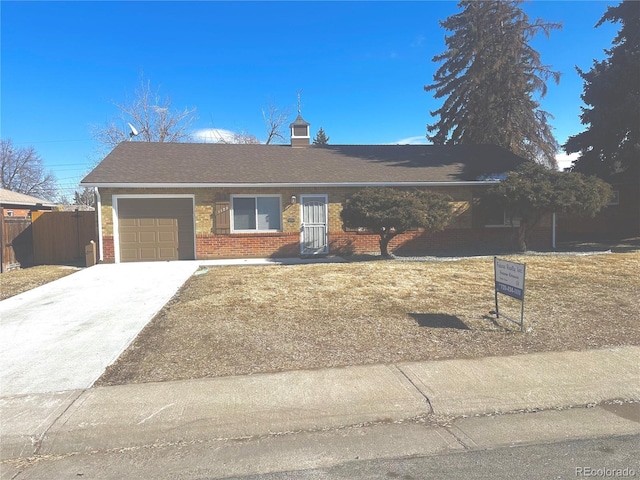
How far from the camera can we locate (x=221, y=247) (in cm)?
1359

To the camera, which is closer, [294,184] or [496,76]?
[294,184]

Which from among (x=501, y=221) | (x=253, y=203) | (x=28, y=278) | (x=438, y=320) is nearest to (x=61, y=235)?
(x=28, y=278)

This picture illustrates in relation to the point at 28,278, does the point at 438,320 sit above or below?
below

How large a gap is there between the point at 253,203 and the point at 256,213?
339mm

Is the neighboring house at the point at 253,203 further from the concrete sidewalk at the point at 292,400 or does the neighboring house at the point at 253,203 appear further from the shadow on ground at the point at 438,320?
the concrete sidewalk at the point at 292,400

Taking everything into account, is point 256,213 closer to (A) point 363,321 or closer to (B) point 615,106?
(A) point 363,321

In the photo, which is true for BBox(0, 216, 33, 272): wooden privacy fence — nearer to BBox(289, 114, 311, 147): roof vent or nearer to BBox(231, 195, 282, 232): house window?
BBox(231, 195, 282, 232): house window

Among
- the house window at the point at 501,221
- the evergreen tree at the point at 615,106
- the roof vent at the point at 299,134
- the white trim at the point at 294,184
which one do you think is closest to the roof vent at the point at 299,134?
the roof vent at the point at 299,134

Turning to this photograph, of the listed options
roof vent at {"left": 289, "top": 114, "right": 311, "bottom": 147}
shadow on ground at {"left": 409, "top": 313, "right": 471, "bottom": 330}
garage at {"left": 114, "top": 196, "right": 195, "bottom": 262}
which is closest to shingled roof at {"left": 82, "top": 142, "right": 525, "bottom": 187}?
roof vent at {"left": 289, "top": 114, "right": 311, "bottom": 147}

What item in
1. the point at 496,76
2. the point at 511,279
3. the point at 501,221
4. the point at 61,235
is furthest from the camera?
the point at 496,76

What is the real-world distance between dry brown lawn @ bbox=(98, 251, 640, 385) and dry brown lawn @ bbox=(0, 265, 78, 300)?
376 centimetres

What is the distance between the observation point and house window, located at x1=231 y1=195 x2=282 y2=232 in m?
13.7

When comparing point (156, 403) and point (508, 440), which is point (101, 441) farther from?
point (508, 440)

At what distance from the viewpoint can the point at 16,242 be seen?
1279 cm
